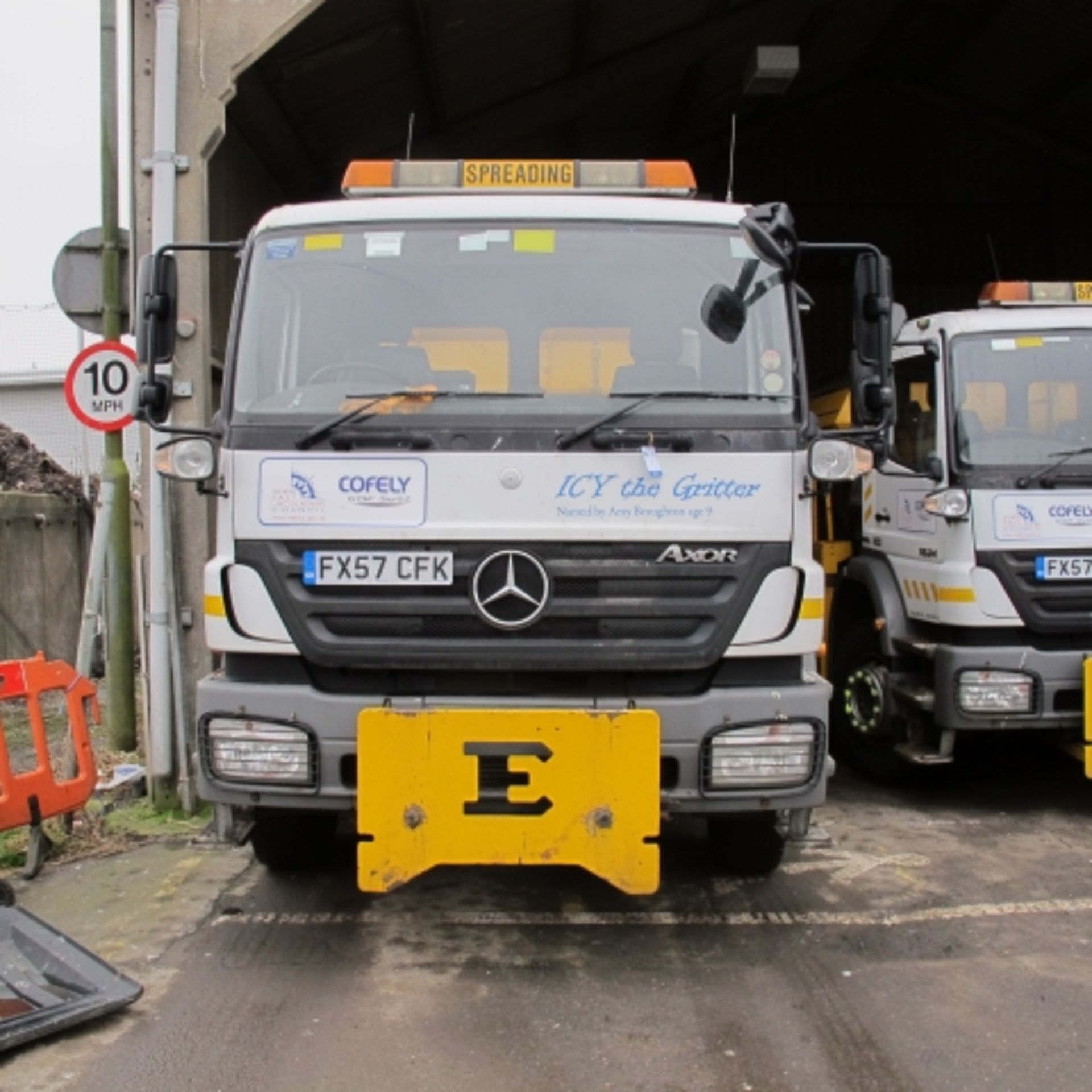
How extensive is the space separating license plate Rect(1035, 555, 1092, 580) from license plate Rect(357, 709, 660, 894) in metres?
2.89

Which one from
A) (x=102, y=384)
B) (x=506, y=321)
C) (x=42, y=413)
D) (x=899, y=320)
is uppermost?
(x=42, y=413)

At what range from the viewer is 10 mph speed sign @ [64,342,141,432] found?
19.9 ft

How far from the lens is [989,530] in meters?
5.83

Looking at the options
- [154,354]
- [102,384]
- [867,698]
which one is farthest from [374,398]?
[867,698]

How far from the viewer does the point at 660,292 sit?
4246 mm

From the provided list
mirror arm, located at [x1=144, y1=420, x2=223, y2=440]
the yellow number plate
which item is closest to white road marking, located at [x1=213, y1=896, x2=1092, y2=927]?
mirror arm, located at [x1=144, y1=420, x2=223, y2=440]

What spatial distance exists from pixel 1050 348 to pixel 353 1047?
15.7 ft

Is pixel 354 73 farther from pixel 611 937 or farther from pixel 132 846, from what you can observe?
pixel 611 937

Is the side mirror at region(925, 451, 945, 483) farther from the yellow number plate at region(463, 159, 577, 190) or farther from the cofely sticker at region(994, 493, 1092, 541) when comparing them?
the yellow number plate at region(463, 159, 577, 190)

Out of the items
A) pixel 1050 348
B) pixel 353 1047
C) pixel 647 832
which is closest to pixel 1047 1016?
pixel 647 832

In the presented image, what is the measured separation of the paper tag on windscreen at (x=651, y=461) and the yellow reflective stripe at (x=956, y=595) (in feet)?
8.49

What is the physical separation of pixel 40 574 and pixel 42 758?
4989 millimetres

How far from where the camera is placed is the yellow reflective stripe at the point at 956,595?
584 cm

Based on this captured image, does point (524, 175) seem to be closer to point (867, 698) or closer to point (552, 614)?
point (552, 614)
